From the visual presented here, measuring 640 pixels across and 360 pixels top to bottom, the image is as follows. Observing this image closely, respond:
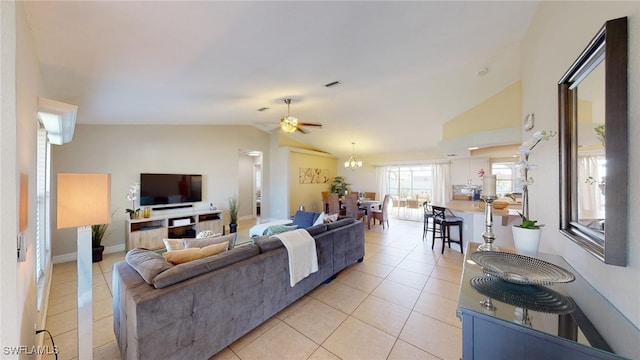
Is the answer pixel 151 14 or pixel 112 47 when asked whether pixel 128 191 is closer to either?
pixel 112 47

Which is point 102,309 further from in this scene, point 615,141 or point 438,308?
point 615,141

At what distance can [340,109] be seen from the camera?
5047mm

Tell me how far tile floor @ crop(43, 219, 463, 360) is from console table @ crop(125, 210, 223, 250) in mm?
734

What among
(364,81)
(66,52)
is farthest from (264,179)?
(66,52)

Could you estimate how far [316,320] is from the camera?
233cm

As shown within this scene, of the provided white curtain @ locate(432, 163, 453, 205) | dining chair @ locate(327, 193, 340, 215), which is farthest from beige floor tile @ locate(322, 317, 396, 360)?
Answer: white curtain @ locate(432, 163, 453, 205)

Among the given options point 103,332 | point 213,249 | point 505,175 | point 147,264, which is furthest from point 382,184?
point 103,332

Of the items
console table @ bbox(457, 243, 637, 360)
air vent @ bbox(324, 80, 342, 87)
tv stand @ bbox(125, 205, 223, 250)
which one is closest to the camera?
console table @ bbox(457, 243, 637, 360)

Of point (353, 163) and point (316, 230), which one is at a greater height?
point (353, 163)

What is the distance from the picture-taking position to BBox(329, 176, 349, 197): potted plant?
8570mm

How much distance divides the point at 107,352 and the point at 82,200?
54.8 inches

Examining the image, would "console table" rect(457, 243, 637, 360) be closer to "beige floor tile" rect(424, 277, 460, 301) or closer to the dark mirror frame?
the dark mirror frame

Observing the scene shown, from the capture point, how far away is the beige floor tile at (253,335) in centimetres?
198

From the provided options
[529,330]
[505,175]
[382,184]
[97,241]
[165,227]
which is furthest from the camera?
[382,184]
